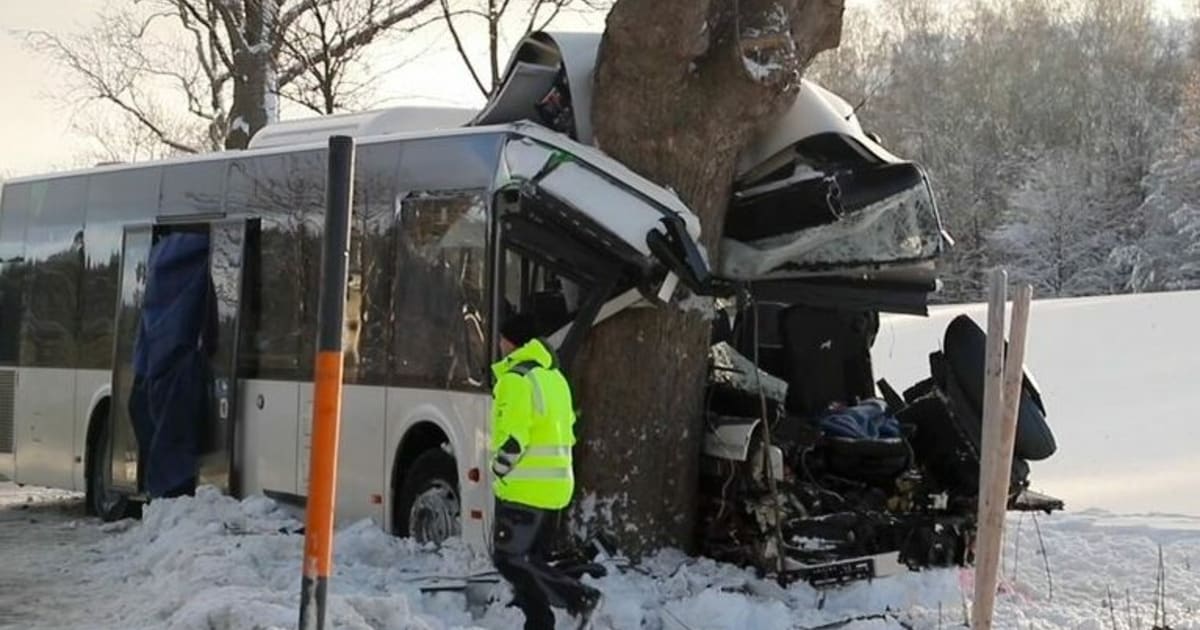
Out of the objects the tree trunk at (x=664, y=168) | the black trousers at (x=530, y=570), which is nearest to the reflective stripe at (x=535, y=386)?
the black trousers at (x=530, y=570)

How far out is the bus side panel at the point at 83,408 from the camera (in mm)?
13867

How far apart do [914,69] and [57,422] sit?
56.1m

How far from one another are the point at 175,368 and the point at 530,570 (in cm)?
578

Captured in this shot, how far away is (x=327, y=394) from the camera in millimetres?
5254

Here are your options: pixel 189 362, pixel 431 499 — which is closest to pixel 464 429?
pixel 431 499

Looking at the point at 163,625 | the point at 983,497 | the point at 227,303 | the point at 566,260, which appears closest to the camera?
the point at 983,497

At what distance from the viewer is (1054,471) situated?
18453 mm

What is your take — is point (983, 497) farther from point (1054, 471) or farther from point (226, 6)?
point (226, 6)

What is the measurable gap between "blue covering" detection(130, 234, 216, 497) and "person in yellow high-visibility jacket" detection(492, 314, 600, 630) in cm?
541

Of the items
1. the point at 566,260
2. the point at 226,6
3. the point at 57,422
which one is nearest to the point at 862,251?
the point at 566,260

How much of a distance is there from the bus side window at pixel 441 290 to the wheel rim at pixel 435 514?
0.68 meters

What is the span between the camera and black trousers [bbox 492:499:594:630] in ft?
25.1

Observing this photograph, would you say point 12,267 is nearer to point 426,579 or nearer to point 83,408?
point 83,408

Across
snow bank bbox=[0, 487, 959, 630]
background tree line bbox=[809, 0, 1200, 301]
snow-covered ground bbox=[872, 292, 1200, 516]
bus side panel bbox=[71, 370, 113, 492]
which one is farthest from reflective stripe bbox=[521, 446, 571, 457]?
background tree line bbox=[809, 0, 1200, 301]
